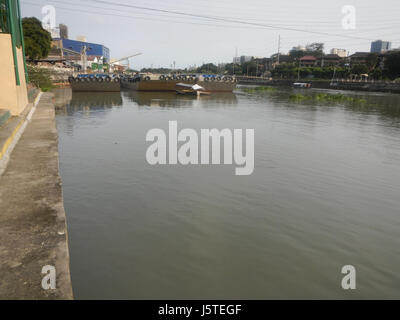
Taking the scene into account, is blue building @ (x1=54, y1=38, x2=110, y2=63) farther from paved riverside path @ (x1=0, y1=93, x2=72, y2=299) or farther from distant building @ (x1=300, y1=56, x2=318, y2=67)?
paved riverside path @ (x1=0, y1=93, x2=72, y2=299)

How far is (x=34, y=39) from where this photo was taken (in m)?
42.3

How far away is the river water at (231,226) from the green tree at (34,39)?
38804 millimetres

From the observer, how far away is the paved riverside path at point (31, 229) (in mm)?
2859

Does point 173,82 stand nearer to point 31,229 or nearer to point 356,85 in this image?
point 31,229

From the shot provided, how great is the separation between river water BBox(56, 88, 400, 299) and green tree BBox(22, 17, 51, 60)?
38804mm

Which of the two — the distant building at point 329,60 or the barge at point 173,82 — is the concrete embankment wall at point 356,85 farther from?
the barge at point 173,82

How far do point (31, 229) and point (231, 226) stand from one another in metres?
2.99

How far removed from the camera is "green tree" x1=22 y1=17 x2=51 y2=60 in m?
40.6

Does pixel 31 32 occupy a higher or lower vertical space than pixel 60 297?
higher

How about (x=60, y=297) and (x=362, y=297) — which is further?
(x=362, y=297)
